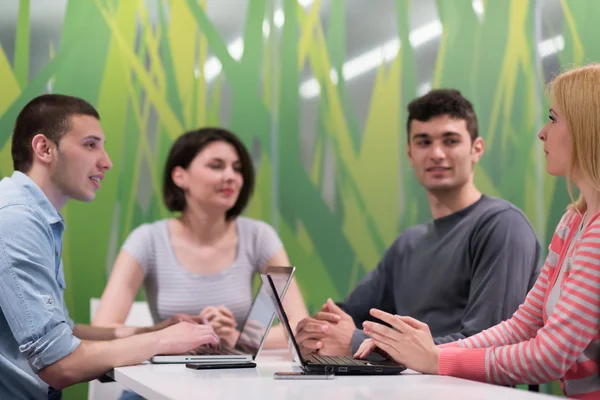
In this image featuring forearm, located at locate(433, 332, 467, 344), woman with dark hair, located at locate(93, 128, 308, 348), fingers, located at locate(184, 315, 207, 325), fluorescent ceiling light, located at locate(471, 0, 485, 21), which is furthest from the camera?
fluorescent ceiling light, located at locate(471, 0, 485, 21)

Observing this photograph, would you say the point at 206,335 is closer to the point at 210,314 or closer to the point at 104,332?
the point at 210,314

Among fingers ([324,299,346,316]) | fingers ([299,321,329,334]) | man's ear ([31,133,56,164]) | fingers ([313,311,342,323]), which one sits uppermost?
man's ear ([31,133,56,164])

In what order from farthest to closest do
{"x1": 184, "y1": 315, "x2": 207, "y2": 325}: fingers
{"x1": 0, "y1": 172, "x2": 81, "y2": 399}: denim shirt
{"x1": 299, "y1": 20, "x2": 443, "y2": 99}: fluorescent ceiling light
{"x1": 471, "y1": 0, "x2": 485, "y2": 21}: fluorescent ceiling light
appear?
{"x1": 299, "y1": 20, "x2": 443, "y2": 99}: fluorescent ceiling light
{"x1": 471, "y1": 0, "x2": 485, "y2": 21}: fluorescent ceiling light
{"x1": 184, "y1": 315, "x2": 207, "y2": 325}: fingers
{"x1": 0, "y1": 172, "x2": 81, "y2": 399}: denim shirt

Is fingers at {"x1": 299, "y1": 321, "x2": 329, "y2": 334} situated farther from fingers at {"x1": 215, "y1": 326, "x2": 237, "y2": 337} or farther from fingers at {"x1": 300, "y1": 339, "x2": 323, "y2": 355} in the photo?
fingers at {"x1": 215, "y1": 326, "x2": 237, "y2": 337}

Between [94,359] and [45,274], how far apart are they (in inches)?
10.2

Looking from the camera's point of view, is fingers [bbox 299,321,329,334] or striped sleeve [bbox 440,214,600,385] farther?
fingers [bbox 299,321,329,334]

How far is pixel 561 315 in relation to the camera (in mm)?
1666

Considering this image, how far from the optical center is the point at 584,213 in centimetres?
188

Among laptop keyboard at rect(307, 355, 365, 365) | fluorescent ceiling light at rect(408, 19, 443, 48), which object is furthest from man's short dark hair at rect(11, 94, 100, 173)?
fluorescent ceiling light at rect(408, 19, 443, 48)

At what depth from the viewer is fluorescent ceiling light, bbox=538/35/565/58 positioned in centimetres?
369

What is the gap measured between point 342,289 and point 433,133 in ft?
4.78

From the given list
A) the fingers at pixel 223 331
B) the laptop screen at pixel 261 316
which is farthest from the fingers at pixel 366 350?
the fingers at pixel 223 331

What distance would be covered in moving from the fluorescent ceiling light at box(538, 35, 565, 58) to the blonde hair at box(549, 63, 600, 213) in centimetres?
196

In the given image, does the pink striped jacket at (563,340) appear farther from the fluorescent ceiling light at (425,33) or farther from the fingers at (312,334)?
the fluorescent ceiling light at (425,33)
